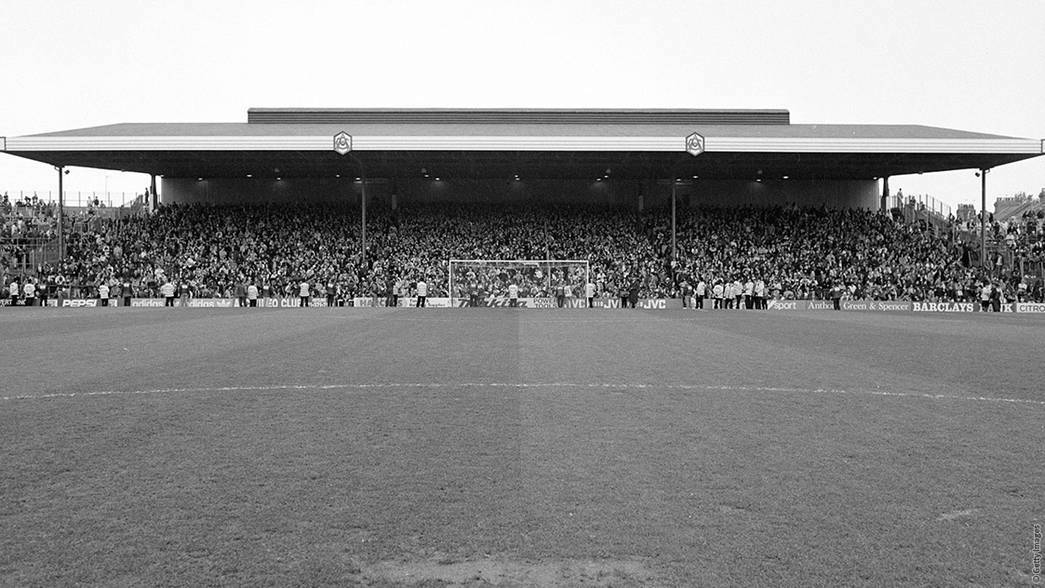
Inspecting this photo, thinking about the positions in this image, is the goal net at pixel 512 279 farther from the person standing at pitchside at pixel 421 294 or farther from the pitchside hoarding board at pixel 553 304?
the person standing at pitchside at pixel 421 294

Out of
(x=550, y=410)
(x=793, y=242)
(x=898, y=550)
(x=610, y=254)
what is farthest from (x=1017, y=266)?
(x=898, y=550)

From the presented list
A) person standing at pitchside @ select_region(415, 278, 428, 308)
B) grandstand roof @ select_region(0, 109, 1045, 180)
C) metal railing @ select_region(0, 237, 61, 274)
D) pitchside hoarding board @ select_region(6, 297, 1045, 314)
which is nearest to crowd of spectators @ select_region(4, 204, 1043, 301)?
pitchside hoarding board @ select_region(6, 297, 1045, 314)

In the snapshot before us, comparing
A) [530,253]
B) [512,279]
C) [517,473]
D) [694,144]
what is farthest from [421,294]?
[517,473]

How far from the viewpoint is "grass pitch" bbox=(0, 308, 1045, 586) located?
4.50 metres

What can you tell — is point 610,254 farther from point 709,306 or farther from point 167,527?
point 167,527

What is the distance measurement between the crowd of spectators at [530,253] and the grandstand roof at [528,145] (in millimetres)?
2876

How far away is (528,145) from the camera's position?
142 ft

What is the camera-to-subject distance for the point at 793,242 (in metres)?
49.0

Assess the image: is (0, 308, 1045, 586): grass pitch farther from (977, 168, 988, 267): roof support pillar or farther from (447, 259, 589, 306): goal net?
(977, 168, 988, 267): roof support pillar

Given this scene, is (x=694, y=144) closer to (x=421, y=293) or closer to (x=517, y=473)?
(x=421, y=293)

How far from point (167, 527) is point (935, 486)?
493cm

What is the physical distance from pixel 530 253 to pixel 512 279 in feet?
19.9

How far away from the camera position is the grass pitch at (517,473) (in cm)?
450

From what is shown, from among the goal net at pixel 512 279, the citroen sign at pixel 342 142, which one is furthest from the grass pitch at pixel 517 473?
the citroen sign at pixel 342 142
